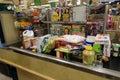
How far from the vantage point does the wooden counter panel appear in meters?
0.92

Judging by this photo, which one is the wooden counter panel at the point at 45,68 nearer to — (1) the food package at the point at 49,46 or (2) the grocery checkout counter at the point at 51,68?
(2) the grocery checkout counter at the point at 51,68

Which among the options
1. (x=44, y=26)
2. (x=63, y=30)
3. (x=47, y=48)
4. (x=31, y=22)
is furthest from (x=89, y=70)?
(x=31, y=22)

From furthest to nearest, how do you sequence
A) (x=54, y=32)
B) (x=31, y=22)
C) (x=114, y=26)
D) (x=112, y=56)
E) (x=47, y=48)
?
1. (x=31, y=22)
2. (x=54, y=32)
3. (x=114, y=26)
4. (x=47, y=48)
5. (x=112, y=56)

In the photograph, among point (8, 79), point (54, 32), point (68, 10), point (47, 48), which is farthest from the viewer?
point (8, 79)

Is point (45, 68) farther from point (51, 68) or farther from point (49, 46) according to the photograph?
point (49, 46)

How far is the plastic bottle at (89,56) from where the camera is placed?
954 mm

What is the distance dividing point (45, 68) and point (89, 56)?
430 mm

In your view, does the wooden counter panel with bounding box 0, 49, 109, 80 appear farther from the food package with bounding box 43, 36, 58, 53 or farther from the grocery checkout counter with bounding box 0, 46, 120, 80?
the food package with bounding box 43, 36, 58, 53

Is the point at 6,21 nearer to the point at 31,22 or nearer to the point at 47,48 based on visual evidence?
the point at 31,22

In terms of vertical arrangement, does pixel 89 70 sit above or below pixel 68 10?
below

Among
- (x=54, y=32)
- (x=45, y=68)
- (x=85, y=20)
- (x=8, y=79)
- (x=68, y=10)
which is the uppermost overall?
(x=68, y=10)

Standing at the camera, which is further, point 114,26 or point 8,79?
point 8,79

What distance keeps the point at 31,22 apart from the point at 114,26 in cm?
126

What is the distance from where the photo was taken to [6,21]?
6.29 feet
